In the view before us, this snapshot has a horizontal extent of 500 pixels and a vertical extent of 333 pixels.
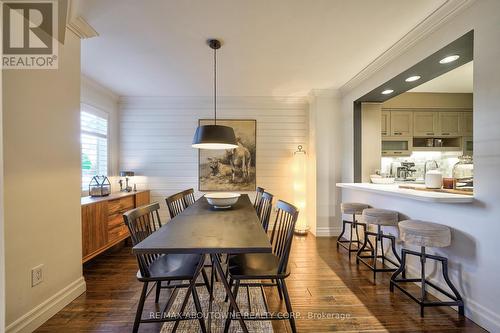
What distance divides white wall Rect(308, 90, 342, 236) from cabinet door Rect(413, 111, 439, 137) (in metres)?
1.72

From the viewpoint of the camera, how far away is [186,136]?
4.70 metres

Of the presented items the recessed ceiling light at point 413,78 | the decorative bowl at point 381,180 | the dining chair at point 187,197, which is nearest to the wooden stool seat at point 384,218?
the decorative bowl at point 381,180

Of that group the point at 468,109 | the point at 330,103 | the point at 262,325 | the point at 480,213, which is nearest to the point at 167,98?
the point at 330,103

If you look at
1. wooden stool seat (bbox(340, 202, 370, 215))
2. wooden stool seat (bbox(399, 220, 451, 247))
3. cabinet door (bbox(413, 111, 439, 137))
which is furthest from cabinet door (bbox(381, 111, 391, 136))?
wooden stool seat (bbox(399, 220, 451, 247))

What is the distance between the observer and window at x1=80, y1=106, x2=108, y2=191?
12.0 feet

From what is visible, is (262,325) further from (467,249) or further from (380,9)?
(380,9)

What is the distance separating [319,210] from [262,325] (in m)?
2.69

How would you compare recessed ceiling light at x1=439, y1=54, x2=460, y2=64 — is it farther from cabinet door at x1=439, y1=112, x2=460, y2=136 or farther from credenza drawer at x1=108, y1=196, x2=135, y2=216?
credenza drawer at x1=108, y1=196, x2=135, y2=216

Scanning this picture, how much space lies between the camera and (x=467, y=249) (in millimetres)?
2014

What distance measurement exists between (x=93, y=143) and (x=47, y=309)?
2.66 metres

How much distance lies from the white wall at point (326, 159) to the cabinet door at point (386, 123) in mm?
1086

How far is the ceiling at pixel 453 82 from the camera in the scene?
11.7 ft

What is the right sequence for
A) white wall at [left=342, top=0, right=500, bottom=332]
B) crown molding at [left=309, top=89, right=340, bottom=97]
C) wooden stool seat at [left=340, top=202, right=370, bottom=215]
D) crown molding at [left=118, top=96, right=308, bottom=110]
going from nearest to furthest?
1. white wall at [left=342, top=0, right=500, bottom=332]
2. wooden stool seat at [left=340, top=202, right=370, bottom=215]
3. crown molding at [left=309, top=89, right=340, bottom=97]
4. crown molding at [left=118, top=96, right=308, bottom=110]

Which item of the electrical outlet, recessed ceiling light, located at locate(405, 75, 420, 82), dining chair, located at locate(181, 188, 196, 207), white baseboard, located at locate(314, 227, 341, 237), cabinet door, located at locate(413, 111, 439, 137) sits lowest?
white baseboard, located at locate(314, 227, 341, 237)
